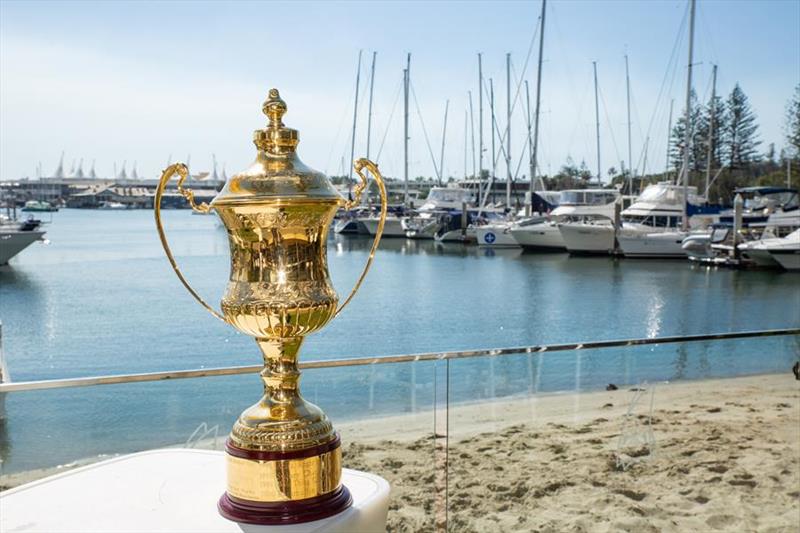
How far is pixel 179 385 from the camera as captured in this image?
8.37 ft

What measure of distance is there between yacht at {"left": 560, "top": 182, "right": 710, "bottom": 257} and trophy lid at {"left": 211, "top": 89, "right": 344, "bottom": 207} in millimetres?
34573

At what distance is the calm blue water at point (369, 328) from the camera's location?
264 centimetres

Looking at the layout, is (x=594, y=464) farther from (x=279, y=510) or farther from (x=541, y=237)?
(x=541, y=237)

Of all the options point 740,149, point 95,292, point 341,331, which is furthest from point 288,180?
point 740,149

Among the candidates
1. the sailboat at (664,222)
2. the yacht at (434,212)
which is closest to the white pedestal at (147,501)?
the sailboat at (664,222)

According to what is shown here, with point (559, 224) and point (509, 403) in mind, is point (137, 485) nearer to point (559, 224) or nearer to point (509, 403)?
point (509, 403)

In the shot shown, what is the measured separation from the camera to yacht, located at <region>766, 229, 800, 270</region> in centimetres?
2866

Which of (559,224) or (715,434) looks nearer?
(715,434)

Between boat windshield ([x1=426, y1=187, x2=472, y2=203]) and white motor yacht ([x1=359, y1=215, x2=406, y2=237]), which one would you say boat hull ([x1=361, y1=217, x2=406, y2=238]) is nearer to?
white motor yacht ([x1=359, y1=215, x2=406, y2=237])

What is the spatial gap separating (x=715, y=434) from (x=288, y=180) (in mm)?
2320

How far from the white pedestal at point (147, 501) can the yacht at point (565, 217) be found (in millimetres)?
36855

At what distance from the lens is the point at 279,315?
1628mm

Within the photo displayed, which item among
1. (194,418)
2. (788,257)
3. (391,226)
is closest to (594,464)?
(194,418)

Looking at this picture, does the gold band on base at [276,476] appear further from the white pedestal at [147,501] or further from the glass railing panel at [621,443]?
the glass railing panel at [621,443]
